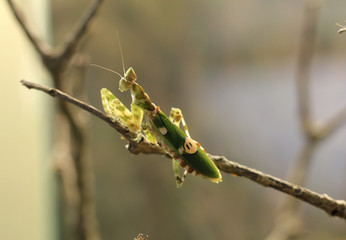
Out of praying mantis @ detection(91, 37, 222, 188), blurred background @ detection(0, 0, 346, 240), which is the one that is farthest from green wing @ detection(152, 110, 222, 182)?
blurred background @ detection(0, 0, 346, 240)

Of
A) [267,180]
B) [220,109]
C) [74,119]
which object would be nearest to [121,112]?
[267,180]

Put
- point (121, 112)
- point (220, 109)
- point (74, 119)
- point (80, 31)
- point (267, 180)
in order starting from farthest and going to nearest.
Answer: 1. point (220, 109)
2. point (74, 119)
3. point (80, 31)
4. point (121, 112)
5. point (267, 180)

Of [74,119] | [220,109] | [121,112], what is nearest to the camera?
[121,112]

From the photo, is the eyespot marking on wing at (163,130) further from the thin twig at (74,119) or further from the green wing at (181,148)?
the thin twig at (74,119)

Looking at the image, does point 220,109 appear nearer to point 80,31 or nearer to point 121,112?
point 80,31

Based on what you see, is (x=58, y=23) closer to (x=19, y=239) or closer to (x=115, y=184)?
(x=115, y=184)

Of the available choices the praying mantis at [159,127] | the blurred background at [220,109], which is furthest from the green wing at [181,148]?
the blurred background at [220,109]

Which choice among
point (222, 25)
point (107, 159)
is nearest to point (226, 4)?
point (222, 25)

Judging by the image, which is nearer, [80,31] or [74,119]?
[80,31]
